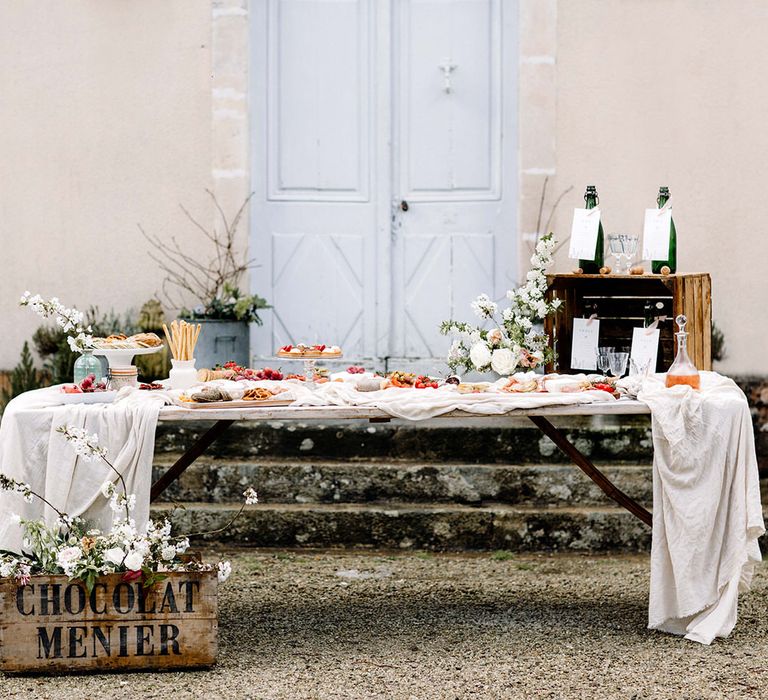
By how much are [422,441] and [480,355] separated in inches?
57.8

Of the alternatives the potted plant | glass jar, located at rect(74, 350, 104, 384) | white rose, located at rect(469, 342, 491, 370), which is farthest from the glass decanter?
the potted plant

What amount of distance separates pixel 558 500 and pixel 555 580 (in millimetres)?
672

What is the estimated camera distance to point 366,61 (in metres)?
6.86

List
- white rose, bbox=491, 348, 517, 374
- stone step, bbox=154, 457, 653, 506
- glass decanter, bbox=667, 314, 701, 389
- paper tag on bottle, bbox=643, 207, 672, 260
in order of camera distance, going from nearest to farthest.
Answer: glass decanter, bbox=667, 314, 701, 389, white rose, bbox=491, 348, 517, 374, paper tag on bottle, bbox=643, 207, 672, 260, stone step, bbox=154, 457, 653, 506

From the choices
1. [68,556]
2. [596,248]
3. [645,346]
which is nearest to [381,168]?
[596,248]

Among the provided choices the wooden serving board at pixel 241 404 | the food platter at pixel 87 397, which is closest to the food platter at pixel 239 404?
the wooden serving board at pixel 241 404

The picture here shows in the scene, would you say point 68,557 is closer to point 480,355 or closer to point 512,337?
point 480,355

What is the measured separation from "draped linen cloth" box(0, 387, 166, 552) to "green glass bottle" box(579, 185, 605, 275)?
→ 74.8 inches

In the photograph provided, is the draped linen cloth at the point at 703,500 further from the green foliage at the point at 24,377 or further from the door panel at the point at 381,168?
the green foliage at the point at 24,377

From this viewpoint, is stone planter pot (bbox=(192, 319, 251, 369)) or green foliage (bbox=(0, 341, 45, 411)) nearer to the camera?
stone planter pot (bbox=(192, 319, 251, 369))

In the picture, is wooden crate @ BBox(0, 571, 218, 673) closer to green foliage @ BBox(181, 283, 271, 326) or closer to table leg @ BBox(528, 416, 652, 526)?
table leg @ BBox(528, 416, 652, 526)

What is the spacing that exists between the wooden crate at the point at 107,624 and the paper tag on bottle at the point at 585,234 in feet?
6.45

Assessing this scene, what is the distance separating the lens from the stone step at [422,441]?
20.1 ft

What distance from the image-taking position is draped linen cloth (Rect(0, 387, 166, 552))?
4.11 meters
